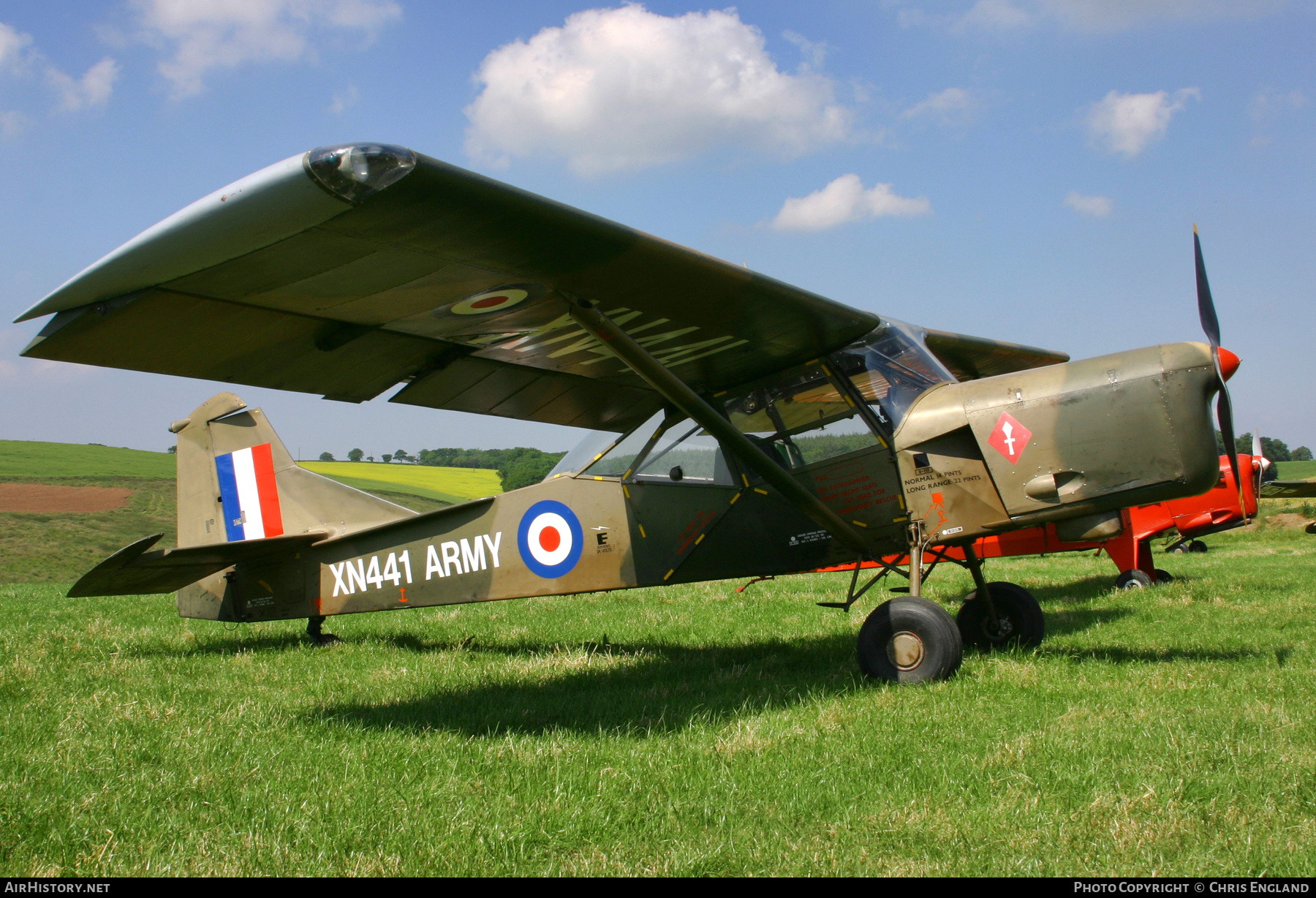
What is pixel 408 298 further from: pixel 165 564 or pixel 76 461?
pixel 76 461

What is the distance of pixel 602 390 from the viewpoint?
23.1ft

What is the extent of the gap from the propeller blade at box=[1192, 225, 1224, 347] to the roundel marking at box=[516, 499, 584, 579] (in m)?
4.12

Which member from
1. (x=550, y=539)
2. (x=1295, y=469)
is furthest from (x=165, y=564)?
(x=1295, y=469)

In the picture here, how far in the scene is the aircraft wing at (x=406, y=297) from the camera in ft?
10.5

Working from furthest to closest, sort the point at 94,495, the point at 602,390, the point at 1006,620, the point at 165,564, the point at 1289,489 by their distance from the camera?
the point at 94,495, the point at 1289,489, the point at 602,390, the point at 165,564, the point at 1006,620

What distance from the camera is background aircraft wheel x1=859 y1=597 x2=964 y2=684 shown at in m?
4.70

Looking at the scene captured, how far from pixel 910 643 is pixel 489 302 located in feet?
10.1

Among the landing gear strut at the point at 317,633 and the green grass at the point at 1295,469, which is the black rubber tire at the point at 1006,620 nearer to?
the landing gear strut at the point at 317,633

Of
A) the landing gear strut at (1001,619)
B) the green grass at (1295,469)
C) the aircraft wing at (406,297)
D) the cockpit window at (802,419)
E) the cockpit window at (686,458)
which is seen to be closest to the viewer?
the aircraft wing at (406,297)

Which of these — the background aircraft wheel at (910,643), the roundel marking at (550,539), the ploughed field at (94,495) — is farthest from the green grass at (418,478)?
the background aircraft wheel at (910,643)

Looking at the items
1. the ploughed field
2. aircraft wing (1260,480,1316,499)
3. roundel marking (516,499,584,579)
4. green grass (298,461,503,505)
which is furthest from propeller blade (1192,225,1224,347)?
green grass (298,461,503,505)

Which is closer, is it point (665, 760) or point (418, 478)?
point (665, 760)

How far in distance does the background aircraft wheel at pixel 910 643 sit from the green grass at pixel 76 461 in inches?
1825
